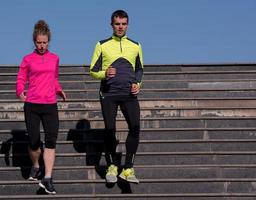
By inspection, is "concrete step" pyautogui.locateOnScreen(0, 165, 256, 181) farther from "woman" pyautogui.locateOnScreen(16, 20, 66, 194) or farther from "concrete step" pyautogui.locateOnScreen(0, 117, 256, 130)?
"concrete step" pyautogui.locateOnScreen(0, 117, 256, 130)

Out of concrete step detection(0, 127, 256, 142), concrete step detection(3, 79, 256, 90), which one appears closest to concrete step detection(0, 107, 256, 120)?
concrete step detection(0, 127, 256, 142)

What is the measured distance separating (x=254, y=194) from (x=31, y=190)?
2480mm

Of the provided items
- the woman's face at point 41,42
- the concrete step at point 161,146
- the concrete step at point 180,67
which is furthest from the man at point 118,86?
the concrete step at point 180,67

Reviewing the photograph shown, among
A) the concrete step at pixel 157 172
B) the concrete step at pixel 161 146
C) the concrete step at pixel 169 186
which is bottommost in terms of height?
the concrete step at pixel 169 186

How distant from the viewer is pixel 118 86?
688 centimetres

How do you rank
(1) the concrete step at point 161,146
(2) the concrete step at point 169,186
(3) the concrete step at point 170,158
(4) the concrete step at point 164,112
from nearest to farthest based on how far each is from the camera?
(2) the concrete step at point 169,186, (3) the concrete step at point 170,158, (1) the concrete step at point 161,146, (4) the concrete step at point 164,112

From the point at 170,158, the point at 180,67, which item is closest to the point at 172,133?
the point at 170,158

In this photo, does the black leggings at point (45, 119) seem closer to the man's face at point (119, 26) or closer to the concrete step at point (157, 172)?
the concrete step at point (157, 172)

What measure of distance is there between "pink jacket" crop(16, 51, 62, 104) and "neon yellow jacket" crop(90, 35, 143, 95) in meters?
0.45

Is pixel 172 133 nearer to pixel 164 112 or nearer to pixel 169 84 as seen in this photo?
pixel 164 112

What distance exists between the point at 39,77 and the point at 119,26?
103cm

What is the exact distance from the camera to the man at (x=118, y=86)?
688cm

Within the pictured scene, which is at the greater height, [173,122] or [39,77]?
[39,77]

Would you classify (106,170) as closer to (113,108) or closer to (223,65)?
(113,108)
